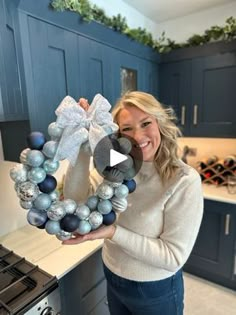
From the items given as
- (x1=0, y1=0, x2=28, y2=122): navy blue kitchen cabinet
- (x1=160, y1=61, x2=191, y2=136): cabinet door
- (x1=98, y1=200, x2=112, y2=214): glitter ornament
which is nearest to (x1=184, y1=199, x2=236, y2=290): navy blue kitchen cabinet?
(x1=160, y1=61, x2=191, y2=136): cabinet door

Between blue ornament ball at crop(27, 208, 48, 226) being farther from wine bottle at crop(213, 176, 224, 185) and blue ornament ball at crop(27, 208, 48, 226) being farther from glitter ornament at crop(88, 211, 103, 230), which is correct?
wine bottle at crop(213, 176, 224, 185)

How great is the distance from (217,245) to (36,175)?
6.17ft

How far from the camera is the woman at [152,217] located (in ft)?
2.58

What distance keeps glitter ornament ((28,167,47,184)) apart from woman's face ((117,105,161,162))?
1.16ft

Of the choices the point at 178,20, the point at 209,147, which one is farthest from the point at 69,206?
the point at 178,20

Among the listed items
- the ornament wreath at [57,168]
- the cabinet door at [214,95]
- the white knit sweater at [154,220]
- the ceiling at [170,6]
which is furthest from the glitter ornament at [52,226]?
the ceiling at [170,6]

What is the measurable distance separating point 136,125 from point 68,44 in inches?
27.7

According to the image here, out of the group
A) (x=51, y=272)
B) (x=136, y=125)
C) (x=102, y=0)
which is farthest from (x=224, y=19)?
(x=51, y=272)

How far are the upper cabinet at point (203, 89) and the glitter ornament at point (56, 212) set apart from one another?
1.76m

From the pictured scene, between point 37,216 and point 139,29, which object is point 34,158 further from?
point 139,29

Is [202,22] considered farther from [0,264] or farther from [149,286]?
[0,264]

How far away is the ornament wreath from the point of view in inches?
21.6

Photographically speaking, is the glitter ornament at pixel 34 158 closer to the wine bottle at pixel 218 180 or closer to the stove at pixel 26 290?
the stove at pixel 26 290

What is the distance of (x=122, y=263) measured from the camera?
2.99 feet
